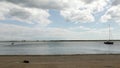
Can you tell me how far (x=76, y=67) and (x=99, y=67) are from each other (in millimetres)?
2238

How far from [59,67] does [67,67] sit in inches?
29.8

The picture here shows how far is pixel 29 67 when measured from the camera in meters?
23.8

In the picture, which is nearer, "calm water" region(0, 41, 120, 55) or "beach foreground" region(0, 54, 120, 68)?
"beach foreground" region(0, 54, 120, 68)

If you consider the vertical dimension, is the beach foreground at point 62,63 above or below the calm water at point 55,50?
above

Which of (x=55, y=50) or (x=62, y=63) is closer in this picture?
(x=62, y=63)

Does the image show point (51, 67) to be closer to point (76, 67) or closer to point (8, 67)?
point (76, 67)

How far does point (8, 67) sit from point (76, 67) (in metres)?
6.50

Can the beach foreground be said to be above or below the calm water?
A: above

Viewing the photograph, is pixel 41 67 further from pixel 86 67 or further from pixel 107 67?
pixel 107 67

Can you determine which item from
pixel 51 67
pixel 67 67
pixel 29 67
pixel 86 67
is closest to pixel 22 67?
pixel 29 67

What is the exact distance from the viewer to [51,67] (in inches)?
946

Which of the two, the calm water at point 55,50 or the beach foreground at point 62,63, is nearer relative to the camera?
the beach foreground at point 62,63

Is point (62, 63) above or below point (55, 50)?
above

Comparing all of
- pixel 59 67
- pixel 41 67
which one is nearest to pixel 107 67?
pixel 59 67
